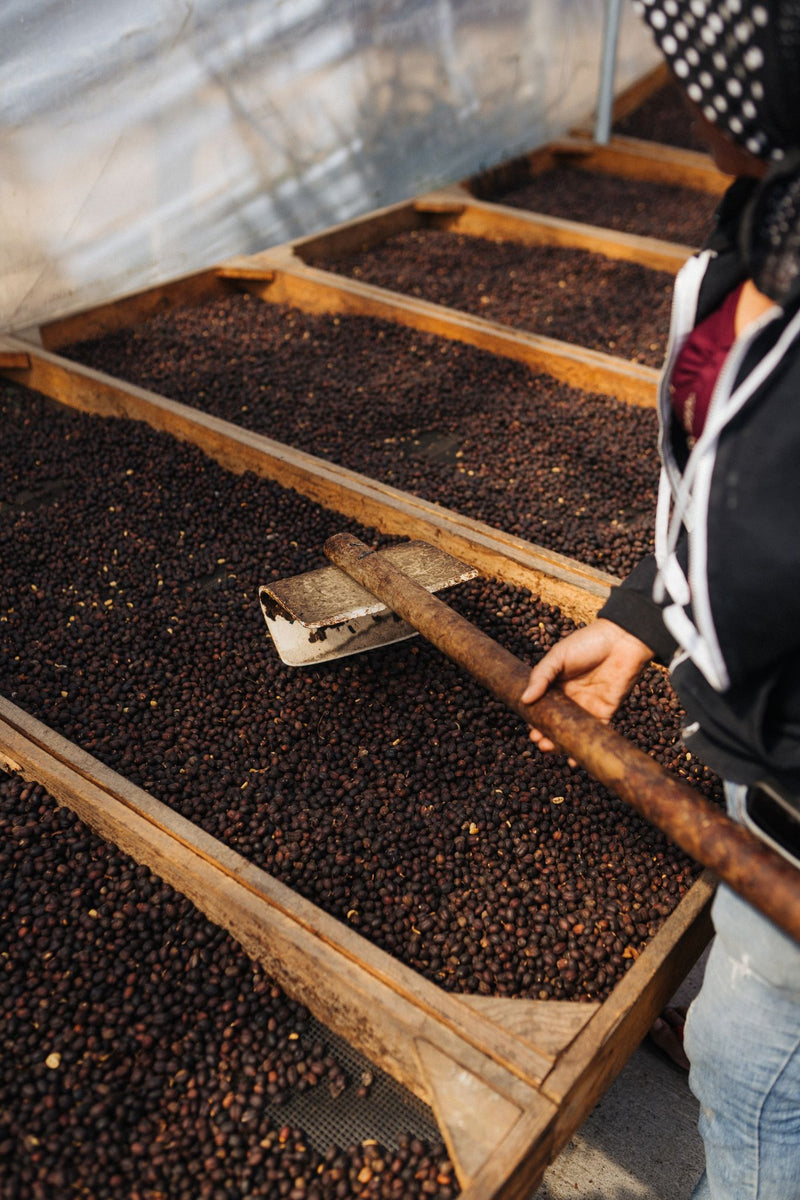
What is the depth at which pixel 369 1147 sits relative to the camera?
150cm

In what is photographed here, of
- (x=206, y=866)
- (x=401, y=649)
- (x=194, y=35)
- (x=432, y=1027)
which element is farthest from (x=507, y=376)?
(x=432, y=1027)

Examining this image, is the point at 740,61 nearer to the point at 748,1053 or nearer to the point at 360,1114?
the point at 748,1053

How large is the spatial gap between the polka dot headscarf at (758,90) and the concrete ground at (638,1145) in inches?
72.1

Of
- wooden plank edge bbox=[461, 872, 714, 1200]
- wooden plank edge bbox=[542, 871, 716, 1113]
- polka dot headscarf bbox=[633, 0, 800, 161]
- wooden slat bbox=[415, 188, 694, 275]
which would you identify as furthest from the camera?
wooden slat bbox=[415, 188, 694, 275]

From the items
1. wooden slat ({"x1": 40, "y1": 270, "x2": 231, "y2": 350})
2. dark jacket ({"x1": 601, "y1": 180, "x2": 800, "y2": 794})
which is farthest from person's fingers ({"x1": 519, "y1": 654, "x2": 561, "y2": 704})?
wooden slat ({"x1": 40, "y1": 270, "x2": 231, "y2": 350})

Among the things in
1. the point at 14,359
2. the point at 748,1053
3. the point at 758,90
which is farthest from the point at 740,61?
the point at 14,359

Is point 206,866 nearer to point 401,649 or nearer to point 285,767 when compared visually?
point 285,767

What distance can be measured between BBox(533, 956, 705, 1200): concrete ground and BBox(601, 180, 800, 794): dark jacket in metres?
1.26

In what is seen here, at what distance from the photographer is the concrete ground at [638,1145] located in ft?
6.56

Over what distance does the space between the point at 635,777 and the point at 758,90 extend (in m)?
0.87

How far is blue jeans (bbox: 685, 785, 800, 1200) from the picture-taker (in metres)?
1.23

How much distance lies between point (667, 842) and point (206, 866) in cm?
93

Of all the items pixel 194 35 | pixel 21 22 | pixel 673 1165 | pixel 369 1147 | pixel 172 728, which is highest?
pixel 21 22

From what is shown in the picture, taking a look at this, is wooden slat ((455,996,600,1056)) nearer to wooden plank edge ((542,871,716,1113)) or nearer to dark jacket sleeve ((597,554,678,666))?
wooden plank edge ((542,871,716,1113))
